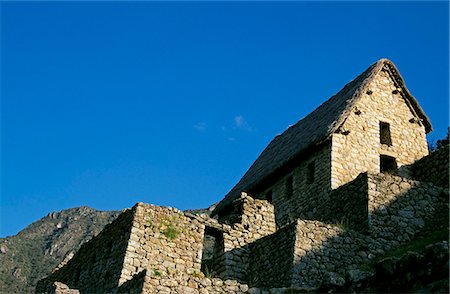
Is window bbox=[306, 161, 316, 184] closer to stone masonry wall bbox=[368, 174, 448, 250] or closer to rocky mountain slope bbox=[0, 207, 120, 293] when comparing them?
stone masonry wall bbox=[368, 174, 448, 250]

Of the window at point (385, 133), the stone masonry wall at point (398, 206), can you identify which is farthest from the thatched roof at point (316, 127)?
the stone masonry wall at point (398, 206)

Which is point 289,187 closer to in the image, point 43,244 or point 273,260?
point 273,260

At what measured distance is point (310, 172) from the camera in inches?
842

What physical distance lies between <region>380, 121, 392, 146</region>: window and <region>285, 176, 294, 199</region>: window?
390 cm

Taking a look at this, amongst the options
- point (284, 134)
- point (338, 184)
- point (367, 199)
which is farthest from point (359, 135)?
point (284, 134)

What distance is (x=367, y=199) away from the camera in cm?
1744

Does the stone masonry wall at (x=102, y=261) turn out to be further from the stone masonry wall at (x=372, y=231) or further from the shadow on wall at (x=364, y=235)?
the stone masonry wall at (x=372, y=231)

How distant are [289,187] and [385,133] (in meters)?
4.44

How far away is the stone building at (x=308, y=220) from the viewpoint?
15.9 metres

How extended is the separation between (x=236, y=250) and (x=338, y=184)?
4.50 metres

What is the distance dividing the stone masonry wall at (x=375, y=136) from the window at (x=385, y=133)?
13 centimetres

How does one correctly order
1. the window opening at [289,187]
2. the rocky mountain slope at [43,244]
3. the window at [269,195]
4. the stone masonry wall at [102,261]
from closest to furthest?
the stone masonry wall at [102,261] < the window opening at [289,187] < the window at [269,195] < the rocky mountain slope at [43,244]

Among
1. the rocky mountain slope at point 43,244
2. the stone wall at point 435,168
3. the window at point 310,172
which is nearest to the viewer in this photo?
the stone wall at point 435,168

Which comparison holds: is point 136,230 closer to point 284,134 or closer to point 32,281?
point 284,134
